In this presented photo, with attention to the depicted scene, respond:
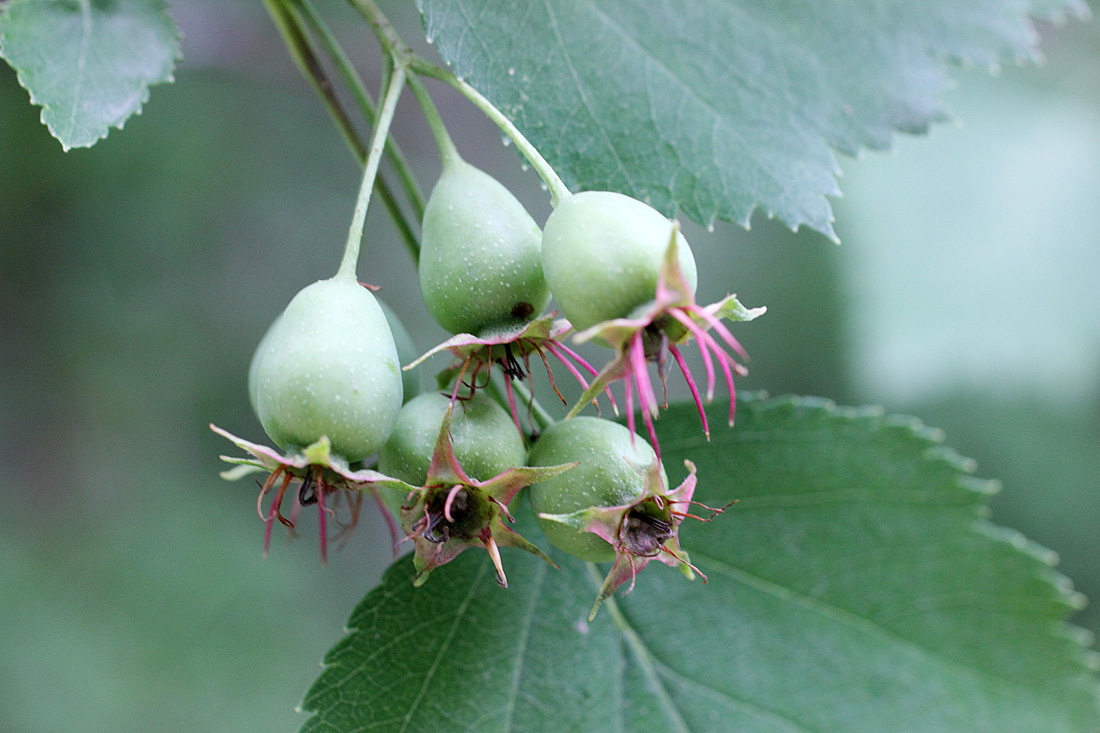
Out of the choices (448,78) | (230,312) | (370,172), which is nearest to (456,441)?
(370,172)

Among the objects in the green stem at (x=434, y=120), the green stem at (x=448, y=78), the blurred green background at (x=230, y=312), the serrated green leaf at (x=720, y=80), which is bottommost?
the blurred green background at (x=230, y=312)

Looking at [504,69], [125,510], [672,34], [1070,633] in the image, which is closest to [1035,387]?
[1070,633]

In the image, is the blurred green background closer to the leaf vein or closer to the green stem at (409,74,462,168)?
the leaf vein

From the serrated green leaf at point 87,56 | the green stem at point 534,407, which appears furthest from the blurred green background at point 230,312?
the green stem at point 534,407

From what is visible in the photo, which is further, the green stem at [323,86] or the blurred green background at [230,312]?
the blurred green background at [230,312]

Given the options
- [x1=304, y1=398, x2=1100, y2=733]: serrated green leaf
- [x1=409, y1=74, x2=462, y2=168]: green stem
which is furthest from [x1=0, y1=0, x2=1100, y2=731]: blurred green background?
[x1=409, y1=74, x2=462, y2=168]: green stem

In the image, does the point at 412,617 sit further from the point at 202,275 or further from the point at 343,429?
the point at 202,275

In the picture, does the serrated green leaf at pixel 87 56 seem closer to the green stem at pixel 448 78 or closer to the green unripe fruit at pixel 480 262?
the green stem at pixel 448 78
